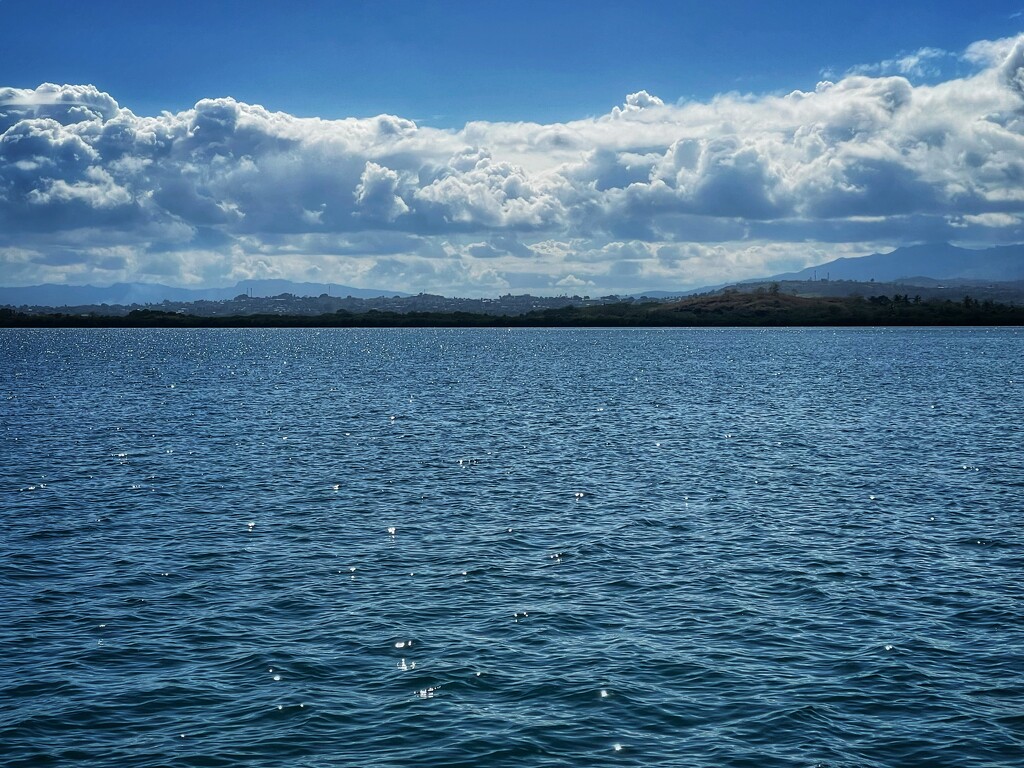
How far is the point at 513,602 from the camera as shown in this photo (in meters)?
28.1

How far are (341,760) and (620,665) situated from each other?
760 centimetres

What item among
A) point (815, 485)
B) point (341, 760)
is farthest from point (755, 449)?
point (341, 760)

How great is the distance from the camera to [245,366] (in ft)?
570

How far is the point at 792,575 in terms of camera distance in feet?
101

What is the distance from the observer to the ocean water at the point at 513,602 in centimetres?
1944

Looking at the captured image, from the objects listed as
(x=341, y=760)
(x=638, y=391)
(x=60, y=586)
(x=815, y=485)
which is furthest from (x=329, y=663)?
(x=638, y=391)

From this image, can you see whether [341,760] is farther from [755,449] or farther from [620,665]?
[755,449]

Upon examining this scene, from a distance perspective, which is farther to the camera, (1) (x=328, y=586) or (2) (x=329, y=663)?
(1) (x=328, y=586)

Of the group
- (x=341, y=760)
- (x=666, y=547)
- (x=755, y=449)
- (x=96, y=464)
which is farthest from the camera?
(x=755, y=449)

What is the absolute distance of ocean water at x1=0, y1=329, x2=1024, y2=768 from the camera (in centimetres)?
1944

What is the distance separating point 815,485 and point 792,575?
60.3ft

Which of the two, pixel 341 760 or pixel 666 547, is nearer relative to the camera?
pixel 341 760

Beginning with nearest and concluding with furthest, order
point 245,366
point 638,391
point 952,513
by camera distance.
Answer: point 952,513 → point 638,391 → point 245,366

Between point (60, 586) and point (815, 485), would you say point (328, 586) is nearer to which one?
point (60, 586)
